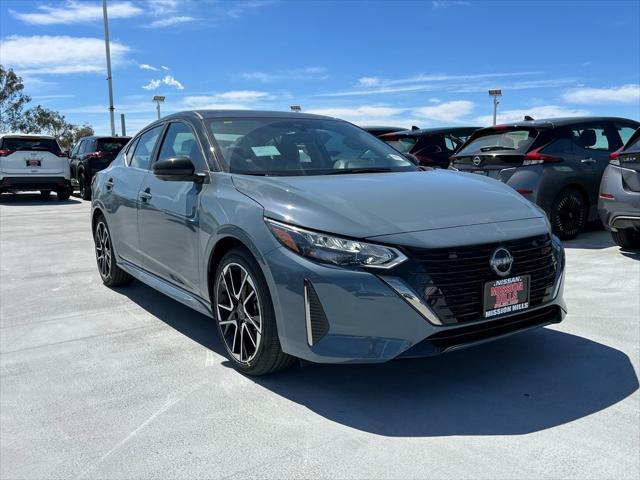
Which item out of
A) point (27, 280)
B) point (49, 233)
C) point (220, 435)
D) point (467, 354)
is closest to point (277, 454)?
point (220, 435)

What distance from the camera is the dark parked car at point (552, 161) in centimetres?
757

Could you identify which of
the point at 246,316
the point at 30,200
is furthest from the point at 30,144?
the point at 246,316

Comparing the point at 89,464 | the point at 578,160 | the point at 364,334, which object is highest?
the point at 578,160

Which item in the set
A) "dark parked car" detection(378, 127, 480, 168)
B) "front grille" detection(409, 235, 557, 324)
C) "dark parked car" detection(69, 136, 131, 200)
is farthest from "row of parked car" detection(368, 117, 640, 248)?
"dark parked car" detection(69, 136, 131, 200)

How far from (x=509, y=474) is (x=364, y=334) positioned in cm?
88

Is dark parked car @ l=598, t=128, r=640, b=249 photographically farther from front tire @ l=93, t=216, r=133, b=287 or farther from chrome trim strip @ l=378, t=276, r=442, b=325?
front tire @ l=93, t=216, r=133, b=287

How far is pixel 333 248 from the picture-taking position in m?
2.95

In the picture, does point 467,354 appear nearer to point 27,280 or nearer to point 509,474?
point 509,474

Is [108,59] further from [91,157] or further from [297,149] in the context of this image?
[297,149]

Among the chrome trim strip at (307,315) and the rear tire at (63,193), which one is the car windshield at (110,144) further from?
the chrome trim strip at (307,315)

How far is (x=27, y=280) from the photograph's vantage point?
20.7ft

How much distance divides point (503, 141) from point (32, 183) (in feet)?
41.2

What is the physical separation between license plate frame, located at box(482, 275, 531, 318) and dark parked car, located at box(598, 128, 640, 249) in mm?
3714

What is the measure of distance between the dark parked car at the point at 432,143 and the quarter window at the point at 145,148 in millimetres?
5906
